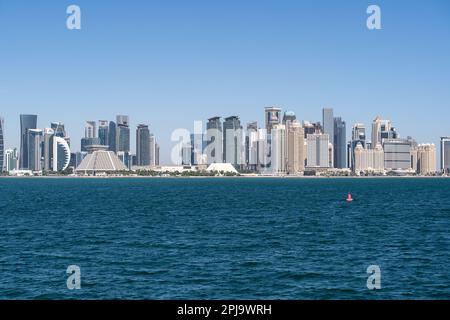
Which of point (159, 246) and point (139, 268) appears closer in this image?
point (139, 268)

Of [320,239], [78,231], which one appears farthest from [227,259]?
[78,231]

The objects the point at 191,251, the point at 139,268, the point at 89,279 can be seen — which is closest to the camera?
the point at 89,279

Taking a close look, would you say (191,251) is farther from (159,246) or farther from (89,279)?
(89,279)

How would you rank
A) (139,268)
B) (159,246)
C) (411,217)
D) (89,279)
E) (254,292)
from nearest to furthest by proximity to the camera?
(254,292) → (89,279) → (139,268) → (159,246) → (411,217)

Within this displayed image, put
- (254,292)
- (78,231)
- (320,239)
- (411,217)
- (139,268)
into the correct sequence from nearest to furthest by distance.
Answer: (254,292) → (139,268) → (320,239) → (78,231) → (411,217)

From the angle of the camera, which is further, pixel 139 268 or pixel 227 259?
pixel 227 259

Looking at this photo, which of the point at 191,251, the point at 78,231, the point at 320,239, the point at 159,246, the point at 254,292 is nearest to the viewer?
the point at 254,292
